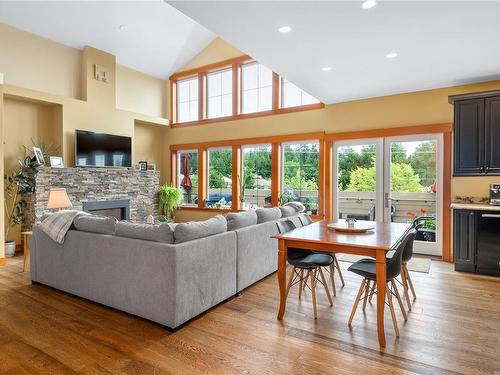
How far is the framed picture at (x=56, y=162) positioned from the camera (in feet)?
18.9

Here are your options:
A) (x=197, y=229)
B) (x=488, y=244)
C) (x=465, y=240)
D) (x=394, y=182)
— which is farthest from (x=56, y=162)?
(x=488, y=244)

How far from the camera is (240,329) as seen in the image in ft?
8.85

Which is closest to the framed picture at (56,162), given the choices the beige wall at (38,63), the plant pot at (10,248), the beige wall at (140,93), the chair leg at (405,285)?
the beige wall at (38,63)

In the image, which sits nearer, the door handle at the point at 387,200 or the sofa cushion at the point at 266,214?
the sofa cushion at the point at 266,214

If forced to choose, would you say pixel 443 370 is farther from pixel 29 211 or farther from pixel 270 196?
pixel 29 211

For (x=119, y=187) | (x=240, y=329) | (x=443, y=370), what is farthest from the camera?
(x=119, y=187)

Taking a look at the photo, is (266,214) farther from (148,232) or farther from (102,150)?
(102,150)

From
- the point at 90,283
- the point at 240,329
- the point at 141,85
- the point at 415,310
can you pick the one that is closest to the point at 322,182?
the point at 415,310

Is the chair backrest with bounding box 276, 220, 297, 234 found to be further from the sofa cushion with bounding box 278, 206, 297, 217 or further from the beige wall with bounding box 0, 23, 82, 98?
the beige wall with bounding box 0, 23, 82, 98

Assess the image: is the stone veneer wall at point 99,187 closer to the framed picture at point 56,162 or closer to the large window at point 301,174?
the framed picture at point 56,162

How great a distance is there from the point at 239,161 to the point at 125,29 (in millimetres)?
3659

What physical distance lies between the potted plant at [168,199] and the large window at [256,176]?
5.80ft

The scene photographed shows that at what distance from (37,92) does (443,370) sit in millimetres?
6888

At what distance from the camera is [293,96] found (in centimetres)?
664
